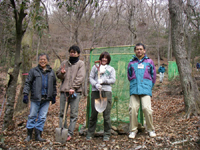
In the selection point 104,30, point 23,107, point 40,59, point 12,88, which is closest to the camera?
point 40,59

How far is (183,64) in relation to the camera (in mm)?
4480

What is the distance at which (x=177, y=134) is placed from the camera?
11.6ft

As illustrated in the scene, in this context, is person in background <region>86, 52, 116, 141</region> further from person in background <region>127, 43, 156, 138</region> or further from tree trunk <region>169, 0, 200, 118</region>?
tree trunk <region>169, 0, 200, 118</region>

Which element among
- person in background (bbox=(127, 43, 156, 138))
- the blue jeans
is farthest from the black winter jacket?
person in background (bbox=(127, 43, 156, 138))

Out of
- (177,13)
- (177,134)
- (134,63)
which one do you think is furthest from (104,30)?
(177,134)

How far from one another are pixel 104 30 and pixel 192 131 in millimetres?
7036

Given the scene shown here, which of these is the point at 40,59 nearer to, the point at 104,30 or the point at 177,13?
the point at 177,13

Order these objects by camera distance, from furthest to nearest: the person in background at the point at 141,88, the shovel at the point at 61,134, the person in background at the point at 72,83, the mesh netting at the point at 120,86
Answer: the mesh netting at the point at 120,86, the person in background at the point at 72,83, the person in background at the point at 141,88, the shovel at the point at 61,134

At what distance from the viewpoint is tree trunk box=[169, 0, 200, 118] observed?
14.5 feet

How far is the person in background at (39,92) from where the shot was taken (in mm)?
3445

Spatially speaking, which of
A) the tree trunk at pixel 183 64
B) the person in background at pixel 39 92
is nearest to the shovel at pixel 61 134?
the person in background at pixel 39 92

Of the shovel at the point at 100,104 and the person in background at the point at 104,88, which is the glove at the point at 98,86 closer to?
the person in background at the point at 104,88

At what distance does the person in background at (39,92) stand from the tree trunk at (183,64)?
10.3ft

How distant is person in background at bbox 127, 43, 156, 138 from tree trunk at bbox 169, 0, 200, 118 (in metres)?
1.33
